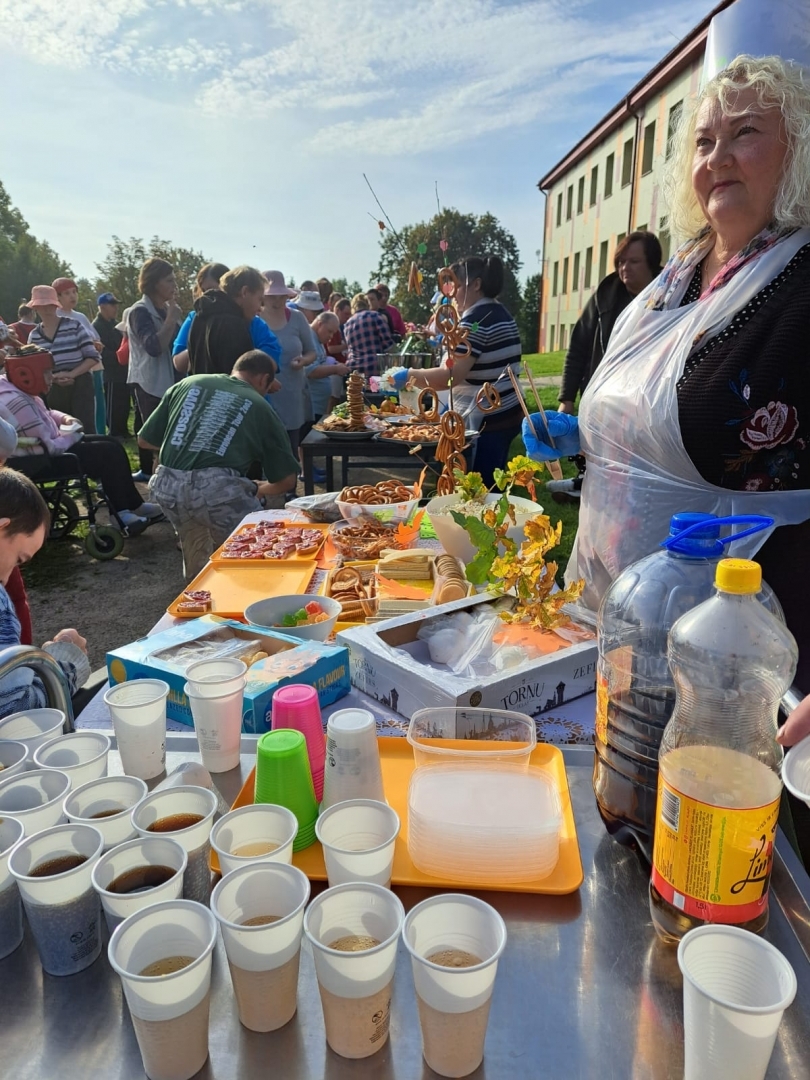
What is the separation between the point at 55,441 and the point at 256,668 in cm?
450

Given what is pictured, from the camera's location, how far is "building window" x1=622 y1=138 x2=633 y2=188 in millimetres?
20297

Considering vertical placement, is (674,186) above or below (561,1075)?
above

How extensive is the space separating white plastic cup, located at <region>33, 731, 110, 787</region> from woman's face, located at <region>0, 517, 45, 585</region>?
1.22m

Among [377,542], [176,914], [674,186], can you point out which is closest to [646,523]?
[674,186]

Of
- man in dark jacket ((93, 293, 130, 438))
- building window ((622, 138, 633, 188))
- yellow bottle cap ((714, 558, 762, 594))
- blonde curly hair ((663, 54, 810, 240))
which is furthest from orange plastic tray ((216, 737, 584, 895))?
building window ((622, 138, 633, 188))

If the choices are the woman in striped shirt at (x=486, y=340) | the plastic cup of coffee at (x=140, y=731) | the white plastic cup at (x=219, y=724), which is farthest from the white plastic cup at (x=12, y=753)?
the woman in striped shirt at (x=486, y=340)

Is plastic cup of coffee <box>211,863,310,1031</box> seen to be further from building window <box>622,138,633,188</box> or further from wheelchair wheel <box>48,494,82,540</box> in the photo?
building window <box>622,138,633,188</box>

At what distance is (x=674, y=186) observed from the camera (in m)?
1.89

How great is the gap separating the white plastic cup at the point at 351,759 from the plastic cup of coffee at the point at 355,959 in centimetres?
24

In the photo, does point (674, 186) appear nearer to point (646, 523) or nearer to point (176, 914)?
point (646, 523)

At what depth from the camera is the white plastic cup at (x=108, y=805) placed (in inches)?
36.6

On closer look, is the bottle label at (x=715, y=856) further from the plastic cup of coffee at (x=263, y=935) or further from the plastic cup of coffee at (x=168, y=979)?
the plastic cup of coffee at (x=168, y=979)

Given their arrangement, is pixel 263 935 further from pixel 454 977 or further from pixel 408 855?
pixel 408 855

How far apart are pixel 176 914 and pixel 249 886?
9cm
